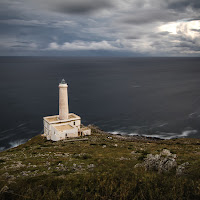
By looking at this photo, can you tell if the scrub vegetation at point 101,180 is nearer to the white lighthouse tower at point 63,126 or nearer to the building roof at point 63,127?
the white lighthouse tower at point 63,126

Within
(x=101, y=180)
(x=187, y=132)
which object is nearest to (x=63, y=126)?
(x=101, y=180)

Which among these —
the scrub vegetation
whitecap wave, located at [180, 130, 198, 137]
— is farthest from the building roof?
whitecap wave, located at [180, 130, 198, 137]

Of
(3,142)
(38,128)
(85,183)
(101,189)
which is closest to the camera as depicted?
(101,189)

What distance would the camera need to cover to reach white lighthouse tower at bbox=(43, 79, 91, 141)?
38209mm

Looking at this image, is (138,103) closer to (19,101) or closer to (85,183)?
(19,101)

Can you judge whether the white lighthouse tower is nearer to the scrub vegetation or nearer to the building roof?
the building roof

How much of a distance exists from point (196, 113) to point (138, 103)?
92.5 feet

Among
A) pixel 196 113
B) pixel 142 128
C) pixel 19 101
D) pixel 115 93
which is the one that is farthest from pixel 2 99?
pixel 196 113

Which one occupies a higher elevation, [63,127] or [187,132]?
[63,127]

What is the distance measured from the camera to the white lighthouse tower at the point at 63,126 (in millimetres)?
38209

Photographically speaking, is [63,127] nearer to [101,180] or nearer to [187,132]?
[101,180]

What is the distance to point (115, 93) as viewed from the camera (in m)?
116

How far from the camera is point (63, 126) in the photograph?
41125 mm

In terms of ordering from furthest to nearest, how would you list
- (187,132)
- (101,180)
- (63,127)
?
(187,132)
(63,127)
(101,180)
